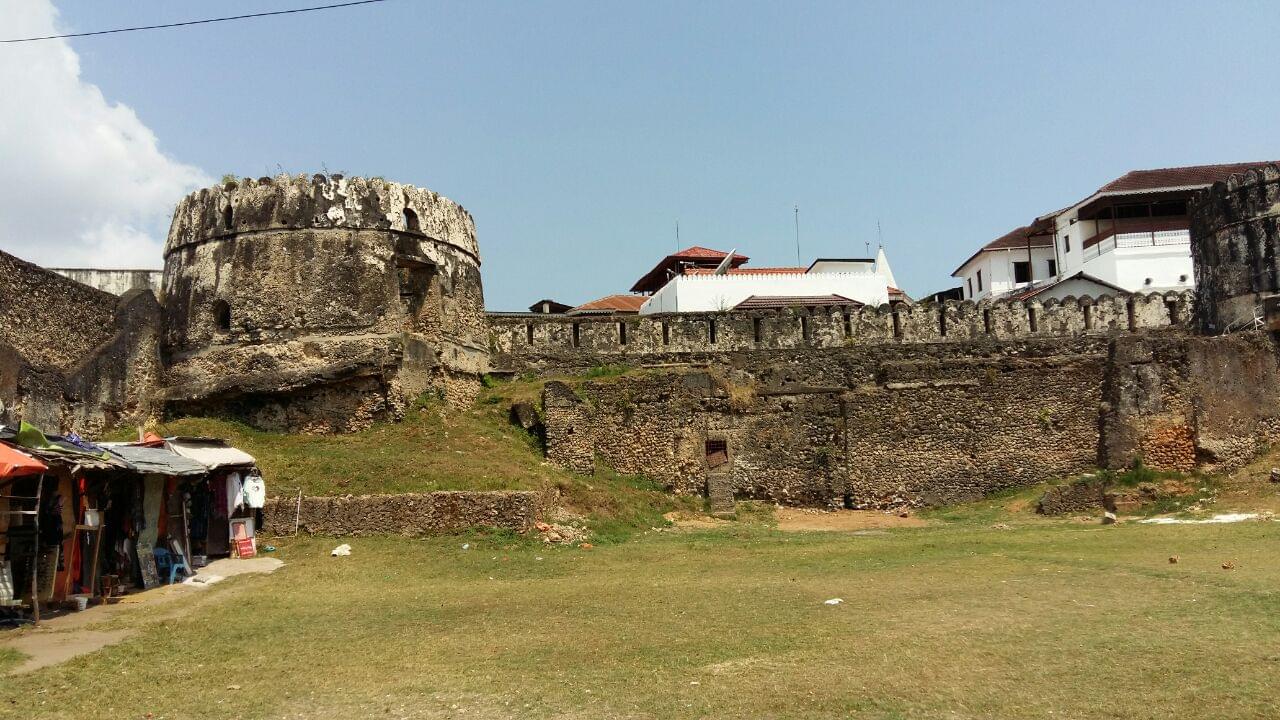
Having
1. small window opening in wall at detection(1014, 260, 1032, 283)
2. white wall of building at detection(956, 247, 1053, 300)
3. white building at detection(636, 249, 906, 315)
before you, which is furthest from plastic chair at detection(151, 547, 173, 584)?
small window opening in wall at detection(1014, 260, 1032, 283)

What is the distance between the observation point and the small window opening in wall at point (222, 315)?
1781 cm

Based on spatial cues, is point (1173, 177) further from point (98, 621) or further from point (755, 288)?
point (98, 621)

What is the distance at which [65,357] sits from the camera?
1573 cm

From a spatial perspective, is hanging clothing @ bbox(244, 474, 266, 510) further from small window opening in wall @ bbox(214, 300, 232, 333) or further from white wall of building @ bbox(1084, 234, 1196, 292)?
white wall of building @ bbox(1084, 234, 1196, 292)

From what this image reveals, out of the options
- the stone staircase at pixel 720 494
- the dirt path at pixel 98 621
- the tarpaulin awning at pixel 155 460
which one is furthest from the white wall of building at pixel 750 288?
the dirt path at pixel 98 621

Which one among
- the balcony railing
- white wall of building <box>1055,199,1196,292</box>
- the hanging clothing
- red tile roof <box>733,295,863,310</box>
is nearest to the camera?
the hanging clothing

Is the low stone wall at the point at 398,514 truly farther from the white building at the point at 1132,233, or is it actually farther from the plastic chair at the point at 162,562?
the white building at the point at 1132,233

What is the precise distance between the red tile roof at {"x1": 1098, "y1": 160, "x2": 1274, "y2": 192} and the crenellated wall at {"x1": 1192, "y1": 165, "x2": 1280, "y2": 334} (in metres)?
20.0

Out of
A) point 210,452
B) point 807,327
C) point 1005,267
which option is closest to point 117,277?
point 210,452

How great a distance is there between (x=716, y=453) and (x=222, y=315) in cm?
946

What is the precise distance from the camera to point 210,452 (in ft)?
44.0

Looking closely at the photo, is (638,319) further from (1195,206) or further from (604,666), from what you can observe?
(604,666)

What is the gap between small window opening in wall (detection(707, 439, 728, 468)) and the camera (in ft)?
63.3

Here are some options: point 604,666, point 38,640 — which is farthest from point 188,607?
point 604,666
